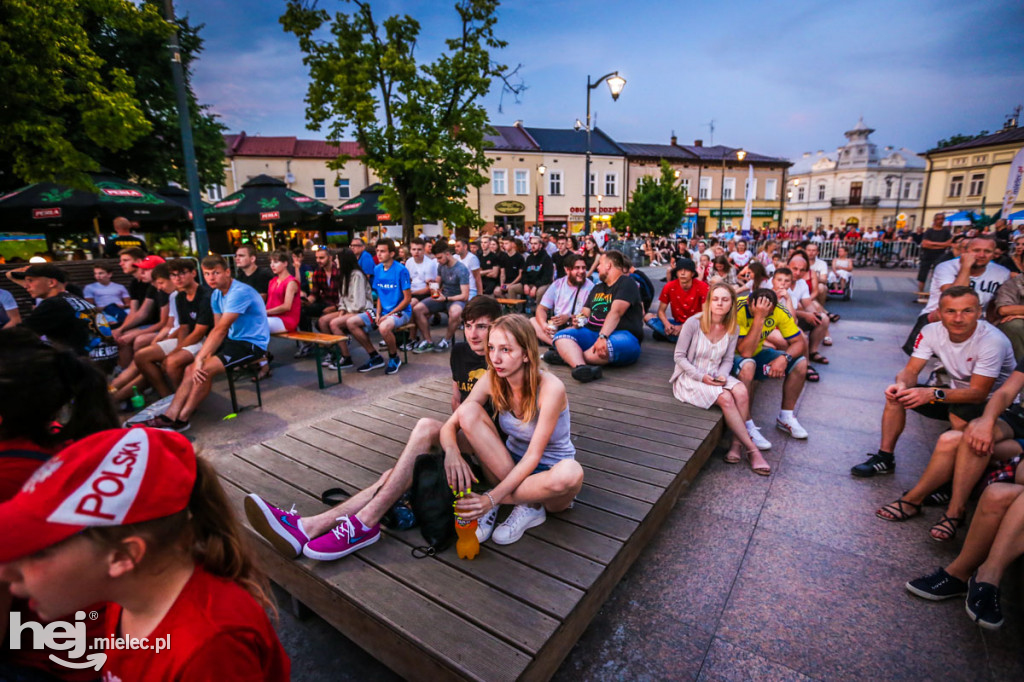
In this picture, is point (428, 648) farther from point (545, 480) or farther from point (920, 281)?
point (920, 281)

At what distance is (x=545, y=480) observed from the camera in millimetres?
2408

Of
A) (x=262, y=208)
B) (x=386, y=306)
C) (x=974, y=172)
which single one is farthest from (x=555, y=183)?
(x=974, y=172)

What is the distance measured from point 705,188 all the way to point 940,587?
4521 centimetres

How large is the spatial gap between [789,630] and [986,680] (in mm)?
727

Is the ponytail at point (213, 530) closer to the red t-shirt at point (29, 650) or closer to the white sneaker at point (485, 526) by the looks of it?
the red t-shirt at point (29, 650)

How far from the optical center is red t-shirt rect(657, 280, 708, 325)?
6418 mm

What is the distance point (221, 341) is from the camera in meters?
4.83

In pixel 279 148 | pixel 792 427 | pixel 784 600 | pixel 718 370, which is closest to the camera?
pixel 784 600

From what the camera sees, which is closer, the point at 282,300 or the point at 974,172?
the point at 282,300

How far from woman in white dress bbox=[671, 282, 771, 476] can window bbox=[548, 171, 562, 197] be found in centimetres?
3325

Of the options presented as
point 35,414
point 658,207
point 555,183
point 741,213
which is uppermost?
point 555,183

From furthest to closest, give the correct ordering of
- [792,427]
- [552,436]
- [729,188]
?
[729,188] → [792,427] → [552,436]

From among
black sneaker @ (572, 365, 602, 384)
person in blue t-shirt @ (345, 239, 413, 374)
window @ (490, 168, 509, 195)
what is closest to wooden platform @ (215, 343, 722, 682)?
black sneaker @ (572, 365, 602, 384)

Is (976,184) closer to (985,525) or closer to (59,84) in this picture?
(985,525)
